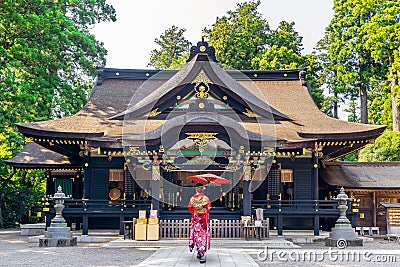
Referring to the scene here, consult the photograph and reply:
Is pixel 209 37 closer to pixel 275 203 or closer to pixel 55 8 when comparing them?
pixel 55 8

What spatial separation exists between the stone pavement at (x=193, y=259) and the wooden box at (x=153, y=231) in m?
2.84

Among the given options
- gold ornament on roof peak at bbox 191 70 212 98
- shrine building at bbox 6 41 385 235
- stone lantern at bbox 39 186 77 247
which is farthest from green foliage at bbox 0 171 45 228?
gold ornament on roof peak at bbox 191 70 212 98

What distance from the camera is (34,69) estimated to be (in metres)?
28.5

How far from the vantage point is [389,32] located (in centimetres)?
3697

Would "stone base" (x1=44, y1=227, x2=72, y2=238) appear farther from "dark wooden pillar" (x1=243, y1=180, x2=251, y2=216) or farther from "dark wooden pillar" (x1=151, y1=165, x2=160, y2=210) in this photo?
"dark wooden pillar" (x1=243, y1=180, x2=251, y2=216)

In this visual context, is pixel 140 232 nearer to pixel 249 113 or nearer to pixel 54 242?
pixel 54 242

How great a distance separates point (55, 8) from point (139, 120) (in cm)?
1130

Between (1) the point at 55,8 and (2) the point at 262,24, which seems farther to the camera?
(2) the point at 262,24

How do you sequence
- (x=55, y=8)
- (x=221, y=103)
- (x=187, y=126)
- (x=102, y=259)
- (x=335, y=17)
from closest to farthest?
1. (x=102, y=259)
2. (x=187, y=126)
3. (x=221, y=103)
4. (x=55, y=8)
5. (x=335, y=17)

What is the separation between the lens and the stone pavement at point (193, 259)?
1145 centimetres

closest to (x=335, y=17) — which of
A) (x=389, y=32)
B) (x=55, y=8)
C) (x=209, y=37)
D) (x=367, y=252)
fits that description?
(x=389, y=32)

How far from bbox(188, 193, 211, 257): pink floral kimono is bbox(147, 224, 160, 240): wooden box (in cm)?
530

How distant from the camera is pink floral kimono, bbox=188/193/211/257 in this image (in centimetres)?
1162

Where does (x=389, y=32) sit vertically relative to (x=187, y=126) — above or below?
above
